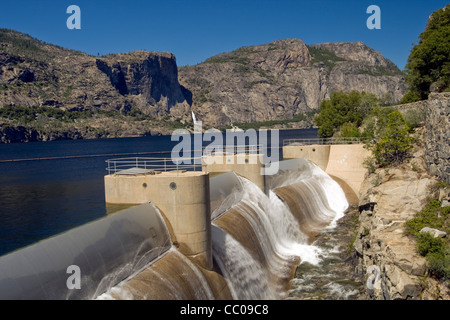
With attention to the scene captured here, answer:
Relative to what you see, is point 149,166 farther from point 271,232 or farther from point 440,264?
point 440,264

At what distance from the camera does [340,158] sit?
52.1 m

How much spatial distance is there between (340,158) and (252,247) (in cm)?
2957

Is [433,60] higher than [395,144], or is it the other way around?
[433,60]

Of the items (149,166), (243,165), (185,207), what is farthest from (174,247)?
(149,166)

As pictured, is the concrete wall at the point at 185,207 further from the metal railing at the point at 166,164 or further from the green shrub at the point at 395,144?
the green shrub at the point at 395,144

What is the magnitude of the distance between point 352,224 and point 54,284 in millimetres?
32047

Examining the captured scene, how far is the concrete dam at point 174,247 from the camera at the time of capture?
46.2 feet

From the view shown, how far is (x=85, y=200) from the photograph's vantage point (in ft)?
138

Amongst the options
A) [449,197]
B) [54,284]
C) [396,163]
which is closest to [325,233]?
[396,163]

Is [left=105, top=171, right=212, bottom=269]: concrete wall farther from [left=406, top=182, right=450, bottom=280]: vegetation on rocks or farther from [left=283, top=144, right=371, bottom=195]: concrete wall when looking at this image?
[left=283, top=144, right=371, bottom=195]: concrete wall
